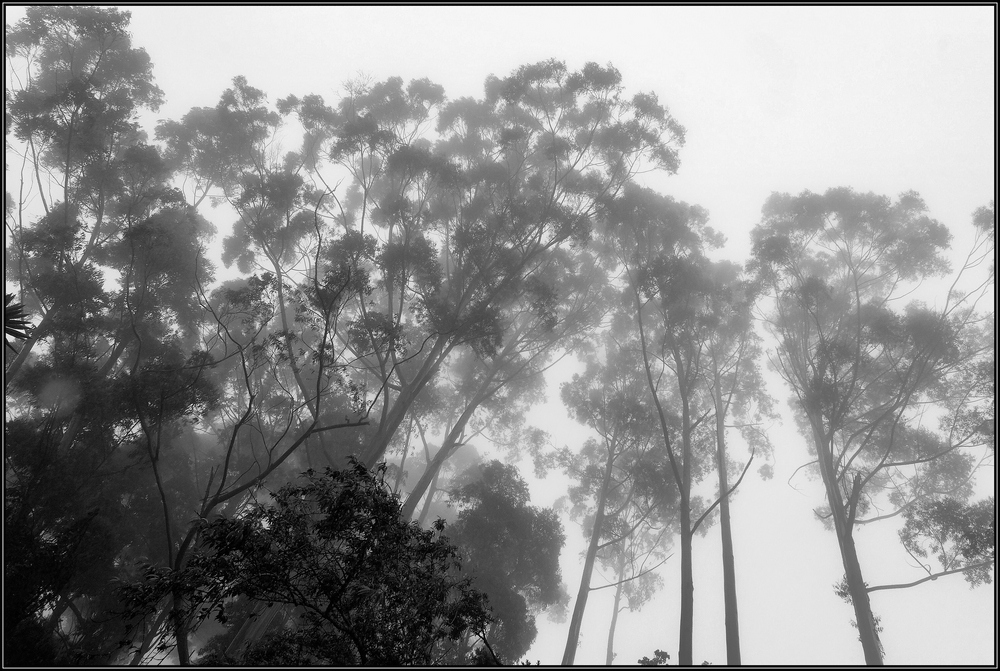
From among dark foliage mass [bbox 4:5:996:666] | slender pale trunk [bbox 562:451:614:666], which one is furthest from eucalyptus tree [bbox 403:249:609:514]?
slender pale trunk [bbox 562:451:614:666]

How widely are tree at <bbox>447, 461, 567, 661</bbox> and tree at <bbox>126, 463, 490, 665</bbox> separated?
29.8ft

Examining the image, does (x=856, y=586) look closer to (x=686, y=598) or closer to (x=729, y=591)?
(x=729, y=591)

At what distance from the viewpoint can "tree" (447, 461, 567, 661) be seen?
15.5m

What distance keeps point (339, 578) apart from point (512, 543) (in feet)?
35.4

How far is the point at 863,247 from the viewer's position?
17.6 meters

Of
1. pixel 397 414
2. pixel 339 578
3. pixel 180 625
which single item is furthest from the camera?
pixel 397 414

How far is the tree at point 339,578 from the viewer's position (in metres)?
6.10

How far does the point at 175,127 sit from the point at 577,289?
16661 millimetres

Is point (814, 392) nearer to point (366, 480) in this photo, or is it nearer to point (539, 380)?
point (539, 380)

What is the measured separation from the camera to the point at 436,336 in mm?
15172

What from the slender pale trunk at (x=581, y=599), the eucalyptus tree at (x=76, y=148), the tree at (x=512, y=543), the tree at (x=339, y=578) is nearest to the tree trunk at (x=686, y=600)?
the slender pale trunk at (x=581, y=599)

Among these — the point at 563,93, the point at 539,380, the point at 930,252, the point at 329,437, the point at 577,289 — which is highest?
the point at 563,93

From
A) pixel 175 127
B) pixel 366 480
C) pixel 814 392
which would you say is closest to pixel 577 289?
pixel 814 392

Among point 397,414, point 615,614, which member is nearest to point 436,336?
point 397,414
